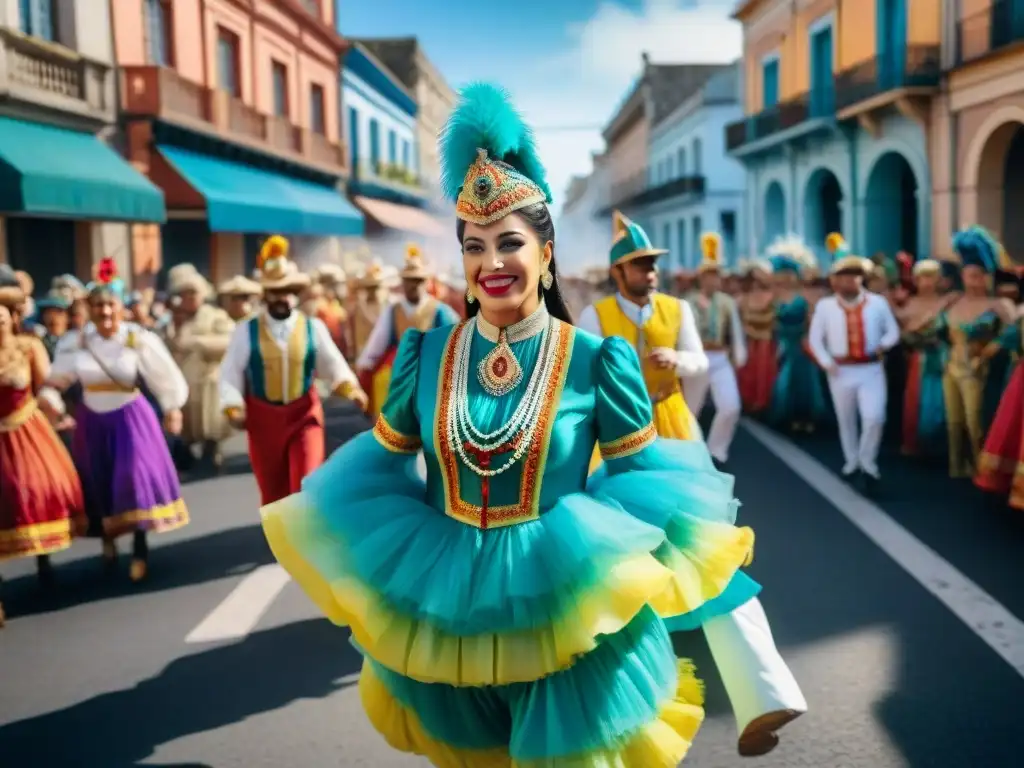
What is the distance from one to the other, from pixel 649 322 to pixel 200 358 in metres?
6.42

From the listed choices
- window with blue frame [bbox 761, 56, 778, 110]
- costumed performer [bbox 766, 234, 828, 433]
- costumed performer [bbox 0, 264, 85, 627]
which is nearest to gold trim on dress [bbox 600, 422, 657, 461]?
costumed performer [bbox 0, 264, 85, 627]

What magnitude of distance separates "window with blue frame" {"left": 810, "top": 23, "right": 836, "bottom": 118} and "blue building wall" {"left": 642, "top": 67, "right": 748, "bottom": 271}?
12491 millimetres

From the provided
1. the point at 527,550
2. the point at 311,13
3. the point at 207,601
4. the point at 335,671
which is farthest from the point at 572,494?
the point at 311,13

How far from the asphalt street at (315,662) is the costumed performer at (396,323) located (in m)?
1.70

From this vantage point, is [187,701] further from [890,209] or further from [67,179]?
[890,209]

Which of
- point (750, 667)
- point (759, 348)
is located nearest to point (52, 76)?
point (759, 348)

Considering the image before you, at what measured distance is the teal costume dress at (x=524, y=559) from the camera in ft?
9.86

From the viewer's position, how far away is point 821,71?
28.0 meters

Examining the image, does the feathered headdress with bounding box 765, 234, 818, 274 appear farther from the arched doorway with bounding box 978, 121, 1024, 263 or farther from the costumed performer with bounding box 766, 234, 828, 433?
the arched doorway with bounding box 978, 121, 1024, 263

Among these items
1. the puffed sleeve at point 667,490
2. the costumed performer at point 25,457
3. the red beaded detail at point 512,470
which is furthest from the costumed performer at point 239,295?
the puffed sleeve at point 667,490

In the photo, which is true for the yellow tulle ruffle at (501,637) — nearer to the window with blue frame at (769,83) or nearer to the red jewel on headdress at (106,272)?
the red jewel on headdress at (106,272)

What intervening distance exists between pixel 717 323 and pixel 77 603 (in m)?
6.32

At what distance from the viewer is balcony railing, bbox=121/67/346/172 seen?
1648cm

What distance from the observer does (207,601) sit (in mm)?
6758
